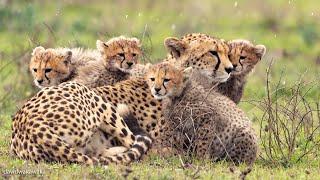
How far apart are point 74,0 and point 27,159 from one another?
12.5m

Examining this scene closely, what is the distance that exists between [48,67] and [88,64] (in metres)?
0.48

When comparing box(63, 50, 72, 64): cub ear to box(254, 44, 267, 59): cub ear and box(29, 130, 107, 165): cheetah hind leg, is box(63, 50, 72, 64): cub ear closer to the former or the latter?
box(254, 44, 267, 59): cub ear

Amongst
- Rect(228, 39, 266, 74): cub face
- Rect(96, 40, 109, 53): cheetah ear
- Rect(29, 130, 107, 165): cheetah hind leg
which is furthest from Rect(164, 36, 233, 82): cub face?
Rect(29, 130, 107, 165): cheetah hind leg

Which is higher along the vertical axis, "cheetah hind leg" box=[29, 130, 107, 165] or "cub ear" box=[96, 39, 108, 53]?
"cub ear" box=[96, 39, 108, 53]

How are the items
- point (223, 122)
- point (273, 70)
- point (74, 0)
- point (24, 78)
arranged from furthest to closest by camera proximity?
1. point (74, 0)
2. point (273, 70)
3. point (24, 78)
4. point (223, 122)

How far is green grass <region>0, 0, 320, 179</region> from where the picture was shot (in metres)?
6.32

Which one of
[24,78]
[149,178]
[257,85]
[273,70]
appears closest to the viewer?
[149,178]

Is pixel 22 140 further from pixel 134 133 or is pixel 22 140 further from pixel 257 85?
pixel 257 85

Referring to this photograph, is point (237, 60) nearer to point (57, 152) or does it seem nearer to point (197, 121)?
point (197, 121)

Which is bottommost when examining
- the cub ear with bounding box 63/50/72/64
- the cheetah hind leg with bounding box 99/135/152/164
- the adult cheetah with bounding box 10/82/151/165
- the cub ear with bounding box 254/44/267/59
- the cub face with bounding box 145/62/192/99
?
the cheetah hind leg with bounding box 99/135/152/164

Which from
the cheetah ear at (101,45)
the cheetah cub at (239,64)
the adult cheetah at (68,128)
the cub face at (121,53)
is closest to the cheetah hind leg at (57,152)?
the adult cheetah at (68,128)

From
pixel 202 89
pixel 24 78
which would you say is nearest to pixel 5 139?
pixel 202 89

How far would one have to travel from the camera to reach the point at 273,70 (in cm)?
1230

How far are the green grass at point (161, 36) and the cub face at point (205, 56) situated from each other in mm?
396
